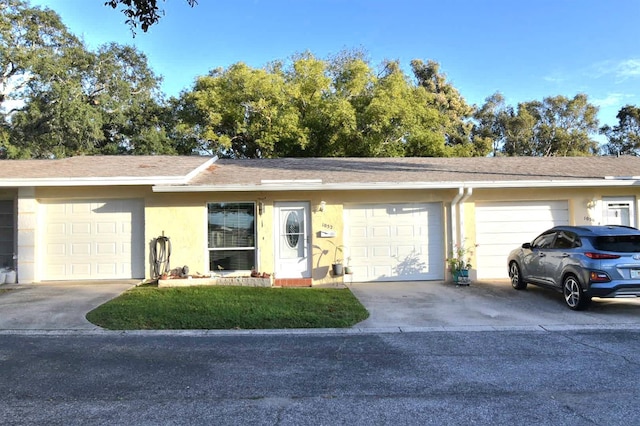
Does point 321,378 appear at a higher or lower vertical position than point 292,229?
lower

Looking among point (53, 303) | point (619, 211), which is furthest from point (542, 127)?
point (53, 303)

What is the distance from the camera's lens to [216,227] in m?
11.8

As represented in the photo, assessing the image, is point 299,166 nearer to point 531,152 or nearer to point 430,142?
point 430,142

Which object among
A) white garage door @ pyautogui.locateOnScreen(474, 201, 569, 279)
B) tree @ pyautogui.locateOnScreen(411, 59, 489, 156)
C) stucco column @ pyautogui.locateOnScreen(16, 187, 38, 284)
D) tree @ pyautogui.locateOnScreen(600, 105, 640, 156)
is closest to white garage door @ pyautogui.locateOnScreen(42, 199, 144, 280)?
stucco column @ pyautogui.locateOnScreen(16, 187, 38, 284)

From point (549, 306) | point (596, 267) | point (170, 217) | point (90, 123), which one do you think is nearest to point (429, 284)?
point (549, 306)

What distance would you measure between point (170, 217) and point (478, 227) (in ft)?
27.2

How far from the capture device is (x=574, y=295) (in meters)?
8.57

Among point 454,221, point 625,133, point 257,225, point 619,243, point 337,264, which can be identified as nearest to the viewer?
point 619,243

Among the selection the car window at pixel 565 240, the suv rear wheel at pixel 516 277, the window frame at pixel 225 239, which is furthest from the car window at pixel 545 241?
the window frame at pixel 225 239

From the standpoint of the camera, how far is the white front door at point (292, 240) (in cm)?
1189

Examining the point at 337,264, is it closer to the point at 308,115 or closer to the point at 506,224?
the point at 506,224

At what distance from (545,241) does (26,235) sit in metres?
12.6

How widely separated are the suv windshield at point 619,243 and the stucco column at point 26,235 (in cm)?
1285

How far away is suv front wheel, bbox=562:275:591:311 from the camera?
834cm
